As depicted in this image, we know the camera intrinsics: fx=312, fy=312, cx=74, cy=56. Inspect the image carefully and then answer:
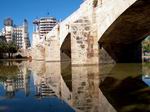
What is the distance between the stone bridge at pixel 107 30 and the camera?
64.4 ft

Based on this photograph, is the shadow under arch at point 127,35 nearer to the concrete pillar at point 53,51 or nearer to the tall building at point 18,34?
the concrete pillar at point 53,51

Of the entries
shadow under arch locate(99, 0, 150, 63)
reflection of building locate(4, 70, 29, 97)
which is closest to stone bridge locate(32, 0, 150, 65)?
shadow under arch locate(99, 0, 150, 63)

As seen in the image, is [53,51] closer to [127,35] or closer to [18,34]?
[127,35]

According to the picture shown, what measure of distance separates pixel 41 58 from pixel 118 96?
4629cm

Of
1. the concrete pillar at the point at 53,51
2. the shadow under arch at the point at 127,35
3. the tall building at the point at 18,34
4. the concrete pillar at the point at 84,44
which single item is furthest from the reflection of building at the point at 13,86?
the tall building at the point at 18,34

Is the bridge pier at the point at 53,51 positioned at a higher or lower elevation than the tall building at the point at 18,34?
lower

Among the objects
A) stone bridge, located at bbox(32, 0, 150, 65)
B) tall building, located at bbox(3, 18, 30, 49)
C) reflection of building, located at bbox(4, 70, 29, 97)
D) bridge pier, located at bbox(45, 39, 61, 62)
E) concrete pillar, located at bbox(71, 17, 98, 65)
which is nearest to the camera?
reflection of building, located at bbox(4, 70, 29, 97)

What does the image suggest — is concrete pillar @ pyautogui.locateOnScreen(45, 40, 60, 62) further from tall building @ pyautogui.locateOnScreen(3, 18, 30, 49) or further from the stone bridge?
tall building @ pyautogui.locateOnScreen(3, 18, 30, 49)

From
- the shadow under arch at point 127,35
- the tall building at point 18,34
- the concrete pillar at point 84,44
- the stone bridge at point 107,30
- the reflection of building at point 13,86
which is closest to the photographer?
the reflection of building at point 13,86

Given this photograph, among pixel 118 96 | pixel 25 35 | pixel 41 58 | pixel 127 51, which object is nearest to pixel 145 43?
pixel 41 58

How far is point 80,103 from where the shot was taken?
711cm

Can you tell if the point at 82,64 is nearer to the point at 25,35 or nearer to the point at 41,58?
the point at 41,58

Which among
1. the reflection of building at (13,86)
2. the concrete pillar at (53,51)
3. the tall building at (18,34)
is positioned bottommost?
the reflection of building at (13,86)

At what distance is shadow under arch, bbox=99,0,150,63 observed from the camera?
19.0m
